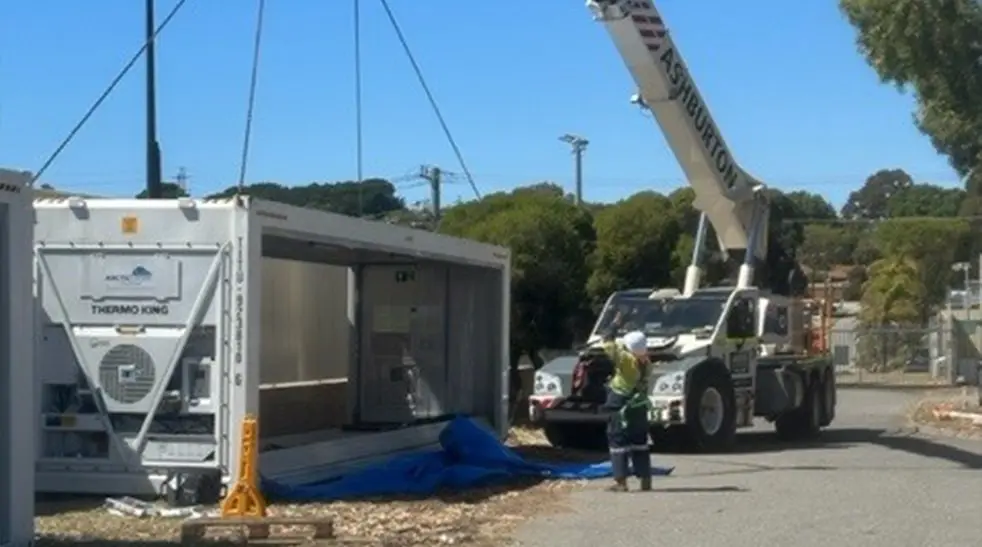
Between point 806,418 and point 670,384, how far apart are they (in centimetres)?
506

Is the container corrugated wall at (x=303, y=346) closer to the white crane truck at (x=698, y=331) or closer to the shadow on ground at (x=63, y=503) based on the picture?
the white crane truck at (x=698, y=331)

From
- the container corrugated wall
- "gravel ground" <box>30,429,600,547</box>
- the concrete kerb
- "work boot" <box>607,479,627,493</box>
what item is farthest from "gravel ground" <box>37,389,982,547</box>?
the concrete kerb

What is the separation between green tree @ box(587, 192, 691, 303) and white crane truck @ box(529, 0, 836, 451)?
11729 mm

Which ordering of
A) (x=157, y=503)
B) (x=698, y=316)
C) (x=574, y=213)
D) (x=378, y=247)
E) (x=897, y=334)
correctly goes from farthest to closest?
(x=897, y=334) < (x=574, y=213) < (x=698, y=316) < (x=378, y=247) < (x=157, y=503)

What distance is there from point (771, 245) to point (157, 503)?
14.6m

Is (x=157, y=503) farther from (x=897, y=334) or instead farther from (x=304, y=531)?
(x=897, y=334)

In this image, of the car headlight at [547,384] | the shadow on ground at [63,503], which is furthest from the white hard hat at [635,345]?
the shadow on ground at [63,503]

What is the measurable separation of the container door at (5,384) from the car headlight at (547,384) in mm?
12355

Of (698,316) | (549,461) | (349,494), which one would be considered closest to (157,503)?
(349,494)

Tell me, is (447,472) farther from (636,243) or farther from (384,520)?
(636,243)

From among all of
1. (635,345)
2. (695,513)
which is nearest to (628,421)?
(635,345)

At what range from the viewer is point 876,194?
144 metres

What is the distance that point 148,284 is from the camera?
1598 centimetres

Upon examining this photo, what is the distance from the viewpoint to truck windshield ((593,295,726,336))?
24.5 meters
